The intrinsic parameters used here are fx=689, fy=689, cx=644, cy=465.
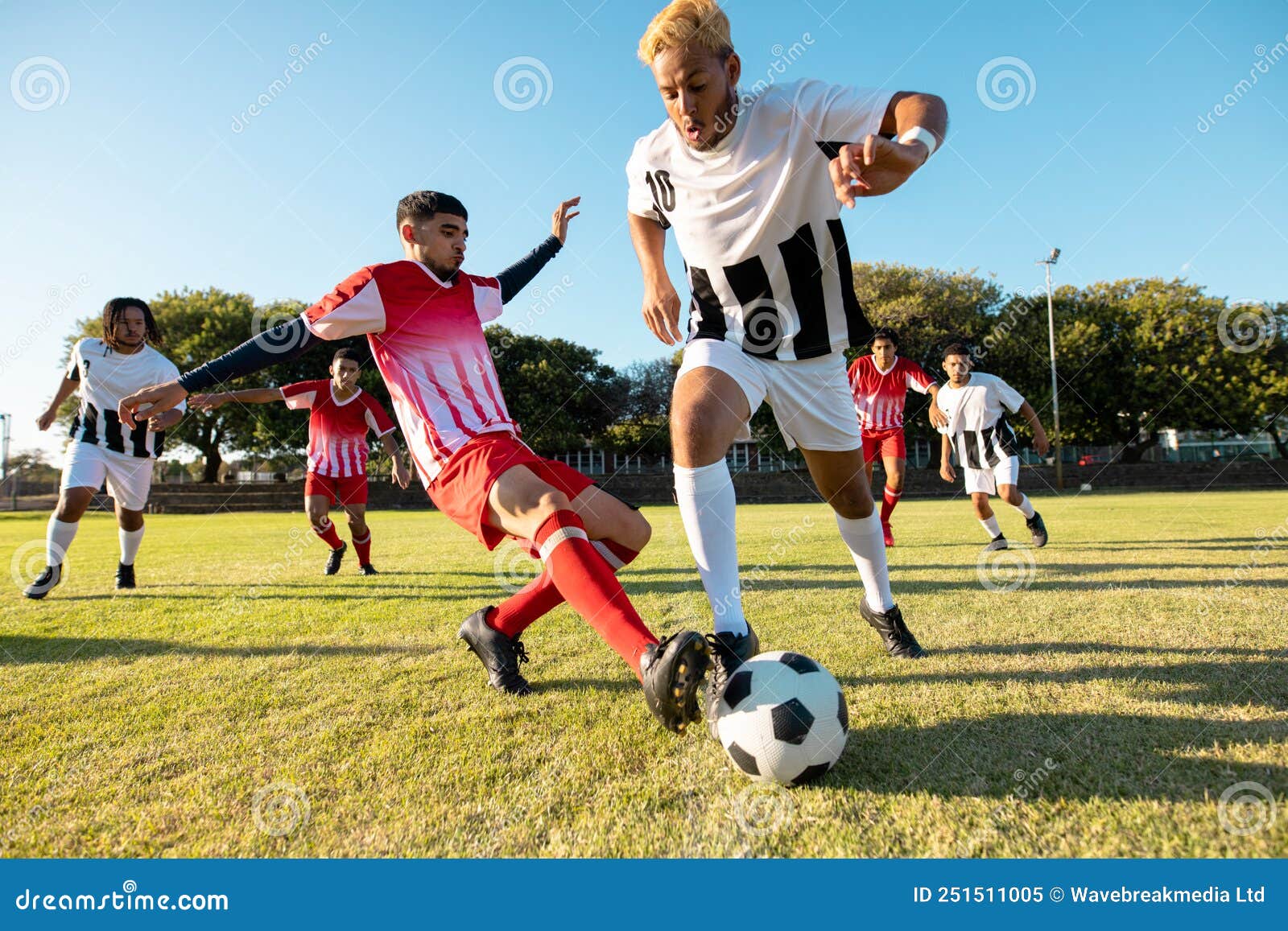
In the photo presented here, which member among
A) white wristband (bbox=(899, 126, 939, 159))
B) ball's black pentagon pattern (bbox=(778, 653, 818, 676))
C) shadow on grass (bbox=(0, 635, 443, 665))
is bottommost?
shadow on grass (bbox=(0, 635, 443, 665))

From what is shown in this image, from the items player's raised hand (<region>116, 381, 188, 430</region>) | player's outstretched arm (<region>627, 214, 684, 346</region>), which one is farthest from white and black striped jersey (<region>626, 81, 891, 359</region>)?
player's raised hand (<region>116, 381, 188, 430</region>)

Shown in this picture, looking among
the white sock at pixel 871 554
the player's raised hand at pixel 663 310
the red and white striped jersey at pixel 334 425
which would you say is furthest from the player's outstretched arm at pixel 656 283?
the red and white striped jersey at pixel 334 425

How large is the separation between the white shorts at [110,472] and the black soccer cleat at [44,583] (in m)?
0.79

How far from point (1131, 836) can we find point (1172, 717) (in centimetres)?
103

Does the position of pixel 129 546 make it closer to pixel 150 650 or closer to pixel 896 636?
pixel 150 650

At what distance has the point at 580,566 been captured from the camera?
252cm

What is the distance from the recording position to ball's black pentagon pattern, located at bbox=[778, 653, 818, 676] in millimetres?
2305

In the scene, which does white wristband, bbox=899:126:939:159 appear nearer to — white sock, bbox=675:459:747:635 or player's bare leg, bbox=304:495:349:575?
white sock, bbox=675:459:747:635

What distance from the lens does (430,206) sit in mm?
3395

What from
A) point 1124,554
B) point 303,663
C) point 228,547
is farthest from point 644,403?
point 303,663

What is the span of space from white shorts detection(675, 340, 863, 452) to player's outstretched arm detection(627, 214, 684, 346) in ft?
0.46

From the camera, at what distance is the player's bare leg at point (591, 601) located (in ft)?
6.72

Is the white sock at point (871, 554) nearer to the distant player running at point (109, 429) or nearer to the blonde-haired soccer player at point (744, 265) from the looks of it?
the blonde-haired soccer player at point (744, 265)

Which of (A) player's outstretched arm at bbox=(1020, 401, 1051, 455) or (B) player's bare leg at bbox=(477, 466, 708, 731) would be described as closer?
(B) player's bare leg at bbox=(477, 466, 708, 731)
